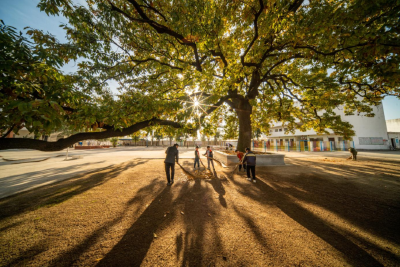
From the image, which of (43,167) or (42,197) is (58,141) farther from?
(43,167)

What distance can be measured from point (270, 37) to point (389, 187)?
337 inches

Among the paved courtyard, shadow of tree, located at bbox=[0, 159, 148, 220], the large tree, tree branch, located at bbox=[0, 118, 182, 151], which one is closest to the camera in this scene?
the large tree

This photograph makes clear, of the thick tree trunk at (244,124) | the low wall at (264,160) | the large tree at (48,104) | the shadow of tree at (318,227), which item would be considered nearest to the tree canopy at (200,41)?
the large tree at (48,104)

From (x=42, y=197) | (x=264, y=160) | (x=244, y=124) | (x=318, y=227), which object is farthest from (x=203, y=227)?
(x=244, y=124)

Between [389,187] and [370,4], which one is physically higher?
[370,4]

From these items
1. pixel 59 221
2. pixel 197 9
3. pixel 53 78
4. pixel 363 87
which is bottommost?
pixel 59 221

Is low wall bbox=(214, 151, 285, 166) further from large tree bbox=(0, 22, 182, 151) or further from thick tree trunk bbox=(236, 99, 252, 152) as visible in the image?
large tree bbox=(0, 22, 182, 151)

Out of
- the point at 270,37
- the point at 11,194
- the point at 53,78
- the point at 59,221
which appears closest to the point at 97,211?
the point at 59,221

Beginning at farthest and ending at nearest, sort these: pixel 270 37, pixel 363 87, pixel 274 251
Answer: pixel 363 87 → pixel 270 37 → pixel 274 251

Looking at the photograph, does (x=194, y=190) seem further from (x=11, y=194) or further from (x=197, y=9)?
(x=11, y=194)

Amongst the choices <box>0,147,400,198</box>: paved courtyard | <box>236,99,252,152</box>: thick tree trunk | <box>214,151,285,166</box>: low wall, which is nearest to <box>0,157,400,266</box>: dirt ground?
<box>0,147,400,198</box>: paved courtyard

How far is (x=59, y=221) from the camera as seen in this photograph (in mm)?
3643

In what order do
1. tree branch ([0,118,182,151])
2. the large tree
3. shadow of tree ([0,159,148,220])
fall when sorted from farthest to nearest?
shadow of tree ([0,159,148,220]) → tree branch ([0,118,182,151]) → the large tree

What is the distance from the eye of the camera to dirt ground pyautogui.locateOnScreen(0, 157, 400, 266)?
245 cm
